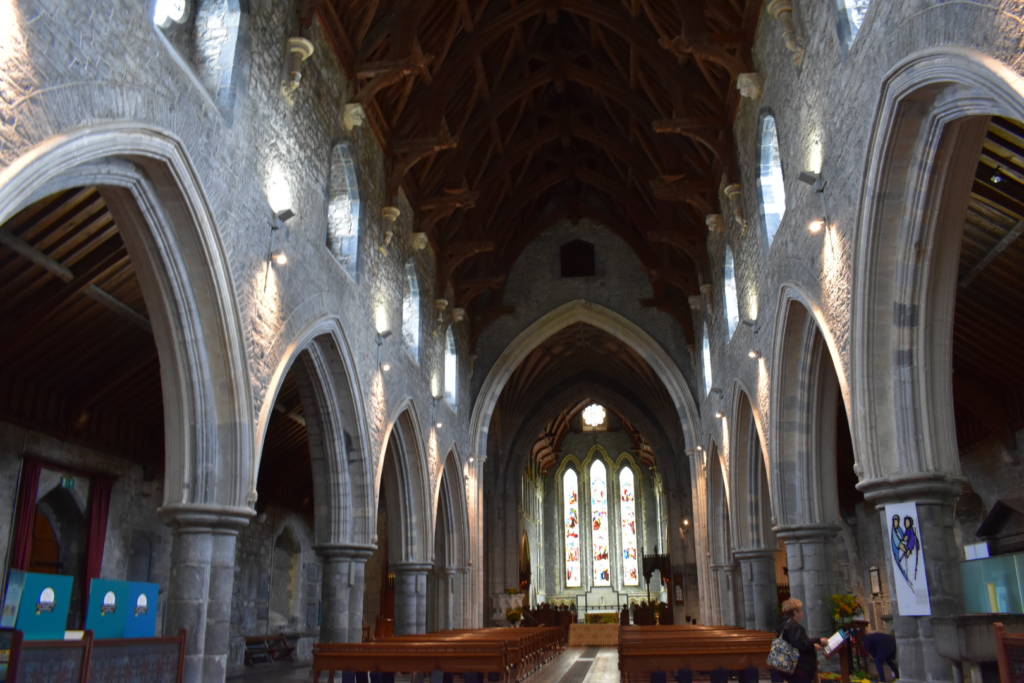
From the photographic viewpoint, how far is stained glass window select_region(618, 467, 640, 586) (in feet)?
116

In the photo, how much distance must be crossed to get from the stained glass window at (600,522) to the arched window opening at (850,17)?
30182mm

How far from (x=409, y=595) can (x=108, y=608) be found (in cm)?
915

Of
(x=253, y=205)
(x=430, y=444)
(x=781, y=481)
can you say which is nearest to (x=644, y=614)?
(x=430, y=444)

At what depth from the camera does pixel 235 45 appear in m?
8.62

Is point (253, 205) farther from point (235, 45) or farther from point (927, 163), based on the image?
point (927, 163)

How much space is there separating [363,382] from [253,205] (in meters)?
4.11

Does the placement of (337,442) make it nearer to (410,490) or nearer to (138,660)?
(410,490)

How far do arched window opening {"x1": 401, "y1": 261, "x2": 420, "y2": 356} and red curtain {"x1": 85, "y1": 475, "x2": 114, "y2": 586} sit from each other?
5.75m

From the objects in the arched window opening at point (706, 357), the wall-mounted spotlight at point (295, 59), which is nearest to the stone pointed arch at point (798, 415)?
the wall-mounted spotlight at point (295, 59)

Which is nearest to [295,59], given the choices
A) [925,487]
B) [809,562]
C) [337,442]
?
[337,442]

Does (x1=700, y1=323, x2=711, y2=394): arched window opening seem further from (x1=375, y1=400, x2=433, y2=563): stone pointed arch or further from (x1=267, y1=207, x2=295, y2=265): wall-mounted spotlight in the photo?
(x1=267, y1=207, x2=295, y2=265): wall-mounted spotlight

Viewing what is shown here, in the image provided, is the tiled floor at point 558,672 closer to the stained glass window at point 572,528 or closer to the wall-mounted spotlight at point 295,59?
the wall-mounted spotlight at point 295,59

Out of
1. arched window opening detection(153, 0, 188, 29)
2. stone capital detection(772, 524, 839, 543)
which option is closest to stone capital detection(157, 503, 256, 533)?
arched window opening detection(153, 0, 188, 29)

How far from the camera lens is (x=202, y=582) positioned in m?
7.71
